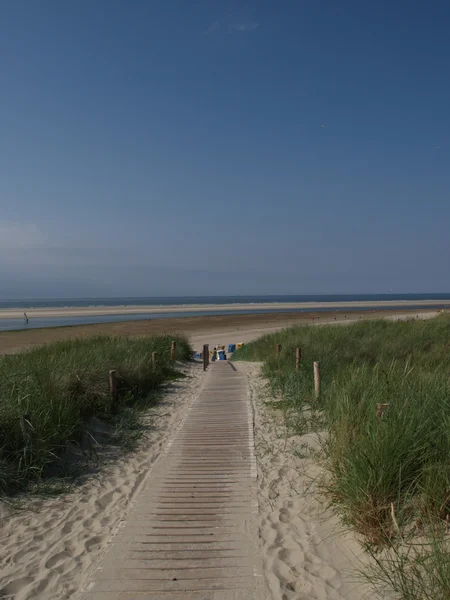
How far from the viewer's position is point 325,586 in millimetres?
3354

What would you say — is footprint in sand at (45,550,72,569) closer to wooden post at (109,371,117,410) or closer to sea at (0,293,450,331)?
wooden post at (109,371,117,410)

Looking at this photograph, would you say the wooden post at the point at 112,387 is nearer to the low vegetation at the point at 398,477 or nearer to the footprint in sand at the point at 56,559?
the low vegetation at the point at 398,477

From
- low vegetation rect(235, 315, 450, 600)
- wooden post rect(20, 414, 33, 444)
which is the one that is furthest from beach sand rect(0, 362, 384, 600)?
wooden post rect(20, 414, 33, 444)

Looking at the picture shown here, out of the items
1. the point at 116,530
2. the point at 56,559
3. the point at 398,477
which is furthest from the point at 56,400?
the point at 398,477

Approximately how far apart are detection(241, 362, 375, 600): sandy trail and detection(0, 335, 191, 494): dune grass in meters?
2.74

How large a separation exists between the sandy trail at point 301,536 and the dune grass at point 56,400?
274 centimetres

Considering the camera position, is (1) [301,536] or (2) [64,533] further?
(2) [64,533]

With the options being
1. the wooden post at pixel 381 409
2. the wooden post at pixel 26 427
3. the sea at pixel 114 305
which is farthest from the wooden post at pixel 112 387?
the sea at pixel 114 305

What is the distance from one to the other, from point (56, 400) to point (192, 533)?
3.46m

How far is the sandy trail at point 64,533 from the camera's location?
3516 mm

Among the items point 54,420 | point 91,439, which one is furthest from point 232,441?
point 54,420

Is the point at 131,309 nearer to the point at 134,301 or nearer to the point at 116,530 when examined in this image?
the point at 134,301

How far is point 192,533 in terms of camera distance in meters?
4.14

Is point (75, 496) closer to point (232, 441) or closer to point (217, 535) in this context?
point (217, 535)
